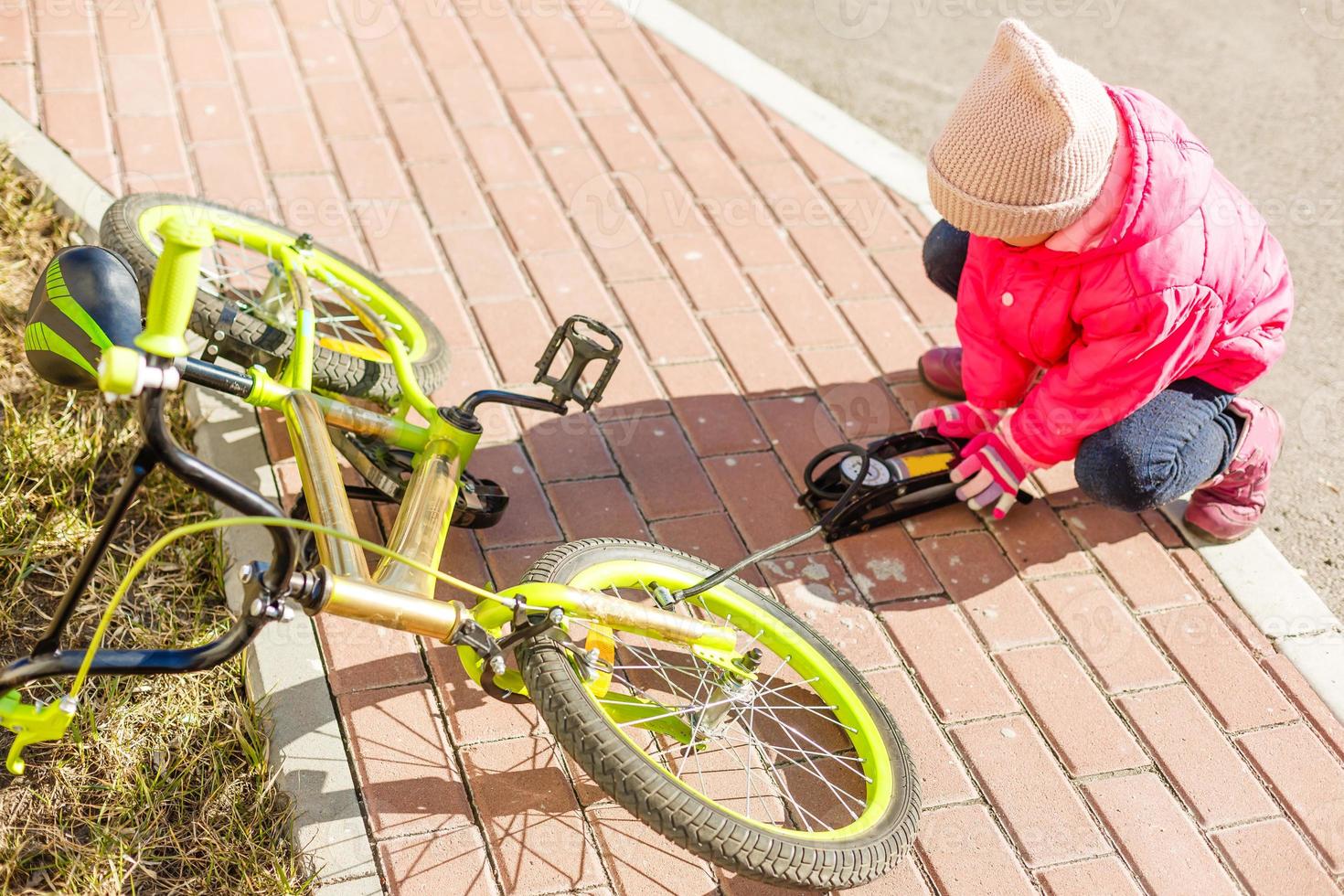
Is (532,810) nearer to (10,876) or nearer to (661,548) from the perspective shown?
(661,548)

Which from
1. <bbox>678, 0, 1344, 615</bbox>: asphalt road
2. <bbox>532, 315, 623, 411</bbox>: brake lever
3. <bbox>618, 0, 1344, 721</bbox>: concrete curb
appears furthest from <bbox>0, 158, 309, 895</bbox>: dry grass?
<bbox>678, 0, 1344, 615</bbox>: asphalt road

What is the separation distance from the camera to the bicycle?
→ 1674 millimetres

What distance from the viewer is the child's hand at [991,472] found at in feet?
8.86

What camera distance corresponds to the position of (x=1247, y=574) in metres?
2.78

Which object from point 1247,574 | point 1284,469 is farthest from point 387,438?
point 1284,469

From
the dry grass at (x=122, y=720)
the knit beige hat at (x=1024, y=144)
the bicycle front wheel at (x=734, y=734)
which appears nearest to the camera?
the bicycle front wheel at (x=734, y=734)

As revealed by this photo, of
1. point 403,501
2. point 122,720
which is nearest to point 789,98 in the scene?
point 403,501

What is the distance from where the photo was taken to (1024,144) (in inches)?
84.8

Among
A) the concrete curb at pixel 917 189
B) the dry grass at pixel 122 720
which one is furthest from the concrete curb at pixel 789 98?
the dry grass at pixel 122 720

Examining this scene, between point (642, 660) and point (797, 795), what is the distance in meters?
0.40

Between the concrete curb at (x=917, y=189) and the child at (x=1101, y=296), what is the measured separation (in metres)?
0.09

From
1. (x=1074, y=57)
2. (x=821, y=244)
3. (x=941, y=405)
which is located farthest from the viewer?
(x=1074, y=57)

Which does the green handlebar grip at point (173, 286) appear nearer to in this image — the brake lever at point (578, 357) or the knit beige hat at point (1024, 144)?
the brake lever at point (578, 357)

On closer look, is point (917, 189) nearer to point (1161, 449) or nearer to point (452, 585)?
point (1161, 449)
